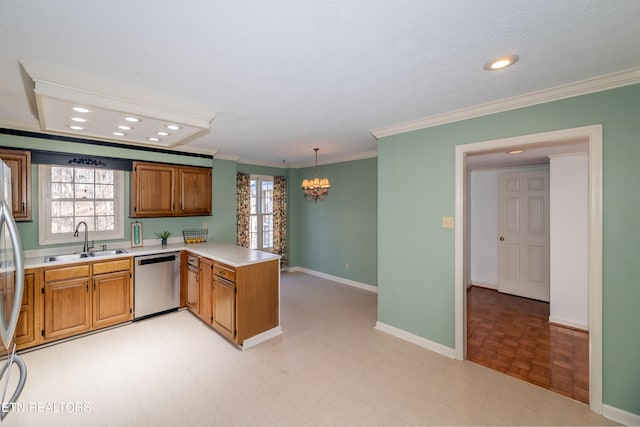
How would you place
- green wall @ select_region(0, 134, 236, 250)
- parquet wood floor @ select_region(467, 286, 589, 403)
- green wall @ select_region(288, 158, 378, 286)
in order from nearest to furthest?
parquet wood floor @ select_region(467, 286, 589, 403)
green wall @ select_region(0, 134, 236, 250)
green wall @ select_region(288, 158, 378, 286)

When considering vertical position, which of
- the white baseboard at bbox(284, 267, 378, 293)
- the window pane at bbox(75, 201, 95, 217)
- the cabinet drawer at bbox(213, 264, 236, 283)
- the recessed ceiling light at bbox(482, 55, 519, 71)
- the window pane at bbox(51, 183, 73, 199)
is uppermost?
the recessed ceiling light at bbox(482, 55, 519, 71)

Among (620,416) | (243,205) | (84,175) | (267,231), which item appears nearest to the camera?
(620,416)

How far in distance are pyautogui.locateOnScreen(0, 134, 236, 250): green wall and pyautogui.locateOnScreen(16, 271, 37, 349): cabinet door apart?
67cm

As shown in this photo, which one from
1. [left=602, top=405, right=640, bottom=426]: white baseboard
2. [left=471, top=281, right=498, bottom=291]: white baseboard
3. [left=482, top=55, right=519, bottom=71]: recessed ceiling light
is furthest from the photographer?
[left=471, top=281, right=498, bottom=291]: white baseboard

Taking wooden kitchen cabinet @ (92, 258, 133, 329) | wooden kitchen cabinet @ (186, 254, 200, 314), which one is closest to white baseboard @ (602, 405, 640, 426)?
wooden kitchen cabinet @ (186, 254, 200, 314)

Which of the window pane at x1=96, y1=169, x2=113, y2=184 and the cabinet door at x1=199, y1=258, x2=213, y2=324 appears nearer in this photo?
the cabinet door at x1=199, y1=258, x2=213, y2=324

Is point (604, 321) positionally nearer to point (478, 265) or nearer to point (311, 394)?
point (311, 394)

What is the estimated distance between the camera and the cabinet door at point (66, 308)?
9.78 feet

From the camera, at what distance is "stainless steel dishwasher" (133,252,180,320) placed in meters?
3.59

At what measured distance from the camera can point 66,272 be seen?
121 inches

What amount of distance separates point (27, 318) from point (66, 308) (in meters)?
0.30

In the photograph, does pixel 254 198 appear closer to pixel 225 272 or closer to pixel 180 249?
pixel 180 249

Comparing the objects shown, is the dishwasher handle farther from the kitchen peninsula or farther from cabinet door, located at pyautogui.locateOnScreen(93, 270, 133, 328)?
cabinet door, located at pyautogui.locateOnScreen(93, 270, 133, 328)

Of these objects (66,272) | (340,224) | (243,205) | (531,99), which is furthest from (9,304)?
(340,224)
